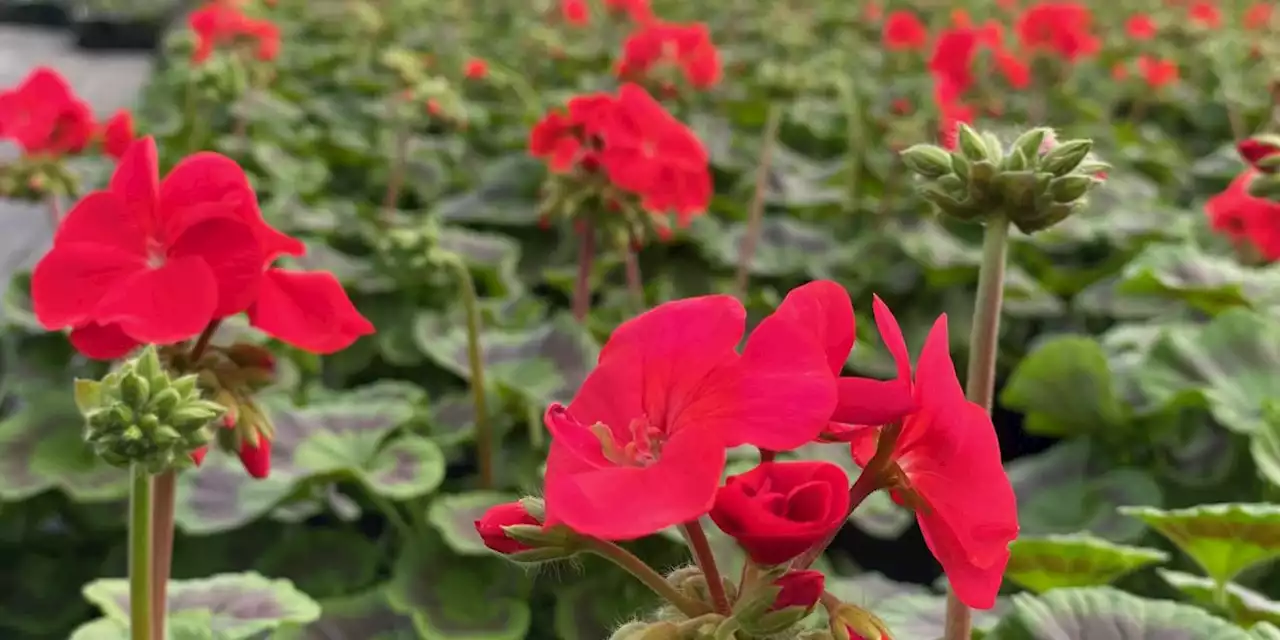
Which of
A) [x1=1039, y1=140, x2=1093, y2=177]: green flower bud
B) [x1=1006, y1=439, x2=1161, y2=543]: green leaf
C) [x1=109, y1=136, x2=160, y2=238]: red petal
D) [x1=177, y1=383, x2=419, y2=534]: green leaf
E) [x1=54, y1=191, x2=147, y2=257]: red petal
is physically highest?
[x1=1039, y1=140, x2=1093, y2=177]: green flower bud

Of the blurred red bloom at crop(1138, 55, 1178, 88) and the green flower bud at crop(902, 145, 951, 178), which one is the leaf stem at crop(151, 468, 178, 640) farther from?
the blurred red bloom at crop(1138, 55, 1178, 88)

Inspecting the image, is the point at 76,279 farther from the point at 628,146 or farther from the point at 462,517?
the point at 628,146

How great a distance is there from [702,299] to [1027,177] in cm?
24

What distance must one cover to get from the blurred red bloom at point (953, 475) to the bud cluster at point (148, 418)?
1.44 feet

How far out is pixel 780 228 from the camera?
2314mm

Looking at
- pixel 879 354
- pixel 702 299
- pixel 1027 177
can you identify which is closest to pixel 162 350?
pixel 702 299

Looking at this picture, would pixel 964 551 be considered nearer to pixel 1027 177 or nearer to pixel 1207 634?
pixel 1027 177

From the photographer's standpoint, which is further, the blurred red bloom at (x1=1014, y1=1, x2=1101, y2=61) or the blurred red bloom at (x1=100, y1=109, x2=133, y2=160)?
the blurred red bloom at (x1=1014, y1=1, x2=1101, y2=61)

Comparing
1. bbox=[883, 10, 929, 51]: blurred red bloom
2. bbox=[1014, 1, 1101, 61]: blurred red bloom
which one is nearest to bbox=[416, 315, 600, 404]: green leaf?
bbox=[1014, 1, 1101, 61]: blurred red bloom

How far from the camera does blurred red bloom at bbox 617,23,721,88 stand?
2270mm

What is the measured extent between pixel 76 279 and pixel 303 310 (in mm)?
154

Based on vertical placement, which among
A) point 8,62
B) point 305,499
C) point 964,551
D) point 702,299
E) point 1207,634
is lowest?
point 8,62

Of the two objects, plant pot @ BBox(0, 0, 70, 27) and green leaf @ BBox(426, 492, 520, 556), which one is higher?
green leaf @ BBox(426, 492, 520, 556)

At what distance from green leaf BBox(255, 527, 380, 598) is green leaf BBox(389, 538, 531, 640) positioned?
67 millimetres
